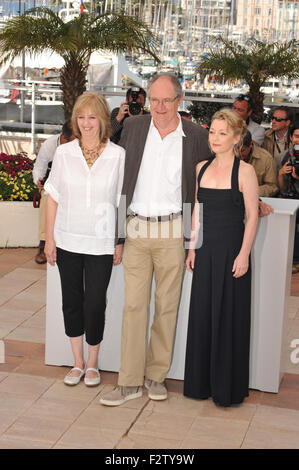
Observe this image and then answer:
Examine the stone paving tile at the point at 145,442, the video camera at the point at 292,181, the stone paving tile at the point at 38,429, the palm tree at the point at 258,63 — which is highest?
the palm tree at the point at 258,63

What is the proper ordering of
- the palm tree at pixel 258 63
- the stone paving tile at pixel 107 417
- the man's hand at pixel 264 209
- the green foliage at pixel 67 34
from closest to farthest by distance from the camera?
the stone paving tile at pixel 107 417 < the man's hand at pixel 264 209 < the green foliage at pixel 67 34 < the palm tree at pixel 258 63

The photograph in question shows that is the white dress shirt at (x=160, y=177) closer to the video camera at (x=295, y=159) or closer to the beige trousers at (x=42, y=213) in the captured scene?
the beige trousers at (x=42, y=213)

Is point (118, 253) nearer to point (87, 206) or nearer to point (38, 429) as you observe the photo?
point (87, 206)

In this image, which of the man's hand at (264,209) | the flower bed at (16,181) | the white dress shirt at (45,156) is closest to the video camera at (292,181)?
the white dress shirt at (45,156)

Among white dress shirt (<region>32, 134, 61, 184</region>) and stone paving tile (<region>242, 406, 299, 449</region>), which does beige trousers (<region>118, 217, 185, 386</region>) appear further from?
white dress shirt (<region>32, 134, 61, 184</region>)

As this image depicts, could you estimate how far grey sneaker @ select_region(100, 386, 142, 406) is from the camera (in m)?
4.55

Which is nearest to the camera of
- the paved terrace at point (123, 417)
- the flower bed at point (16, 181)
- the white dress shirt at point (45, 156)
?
the paved terrace at point (123, 417)

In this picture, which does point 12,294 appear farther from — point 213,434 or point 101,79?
point 101,79

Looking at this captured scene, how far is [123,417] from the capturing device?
440cm

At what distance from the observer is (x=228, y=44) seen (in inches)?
515

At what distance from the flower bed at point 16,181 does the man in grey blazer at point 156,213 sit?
433 cm

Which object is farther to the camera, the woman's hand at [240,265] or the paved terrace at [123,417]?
the woman's hand at [240,265]

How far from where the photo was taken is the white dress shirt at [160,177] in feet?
14.3

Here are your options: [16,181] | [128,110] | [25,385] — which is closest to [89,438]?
[25,385]
